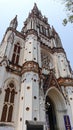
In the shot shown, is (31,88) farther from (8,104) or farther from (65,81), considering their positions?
(65,81)

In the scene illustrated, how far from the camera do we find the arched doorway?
14277 mm

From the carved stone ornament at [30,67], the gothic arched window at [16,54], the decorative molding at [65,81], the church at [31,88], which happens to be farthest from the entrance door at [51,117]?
the gothic arched window at [16,54]

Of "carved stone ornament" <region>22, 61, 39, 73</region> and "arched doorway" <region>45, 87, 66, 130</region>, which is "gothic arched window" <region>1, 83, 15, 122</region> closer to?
"carved stone ornament" <region>22, 61, 39, 73</region>

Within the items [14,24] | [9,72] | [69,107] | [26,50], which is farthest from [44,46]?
[69,107]

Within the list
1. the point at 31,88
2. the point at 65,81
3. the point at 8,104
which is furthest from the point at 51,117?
A: the point at 8,104

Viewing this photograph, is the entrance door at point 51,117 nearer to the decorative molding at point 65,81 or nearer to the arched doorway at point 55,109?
the arched doorway at point 55,109

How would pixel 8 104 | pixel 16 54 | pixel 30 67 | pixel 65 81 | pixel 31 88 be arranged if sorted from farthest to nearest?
pixel 16 54
pixel 65 81
pixel 30 67
pixel 31 88
pixel 8 104

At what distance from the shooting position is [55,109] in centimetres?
1536

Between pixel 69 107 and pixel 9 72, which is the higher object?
pixel 9 72

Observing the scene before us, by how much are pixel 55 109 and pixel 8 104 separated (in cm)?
541

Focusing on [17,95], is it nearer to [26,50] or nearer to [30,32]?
[26,50]

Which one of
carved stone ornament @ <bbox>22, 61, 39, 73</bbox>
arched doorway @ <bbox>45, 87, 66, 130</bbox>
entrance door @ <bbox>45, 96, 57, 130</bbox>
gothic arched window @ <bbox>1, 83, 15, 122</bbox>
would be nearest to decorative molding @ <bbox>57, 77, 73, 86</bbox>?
arched doorway @ <bbox>45, 87, 66, 130</bbox>

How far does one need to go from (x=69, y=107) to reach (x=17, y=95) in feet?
18.3

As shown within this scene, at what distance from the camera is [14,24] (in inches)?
920
